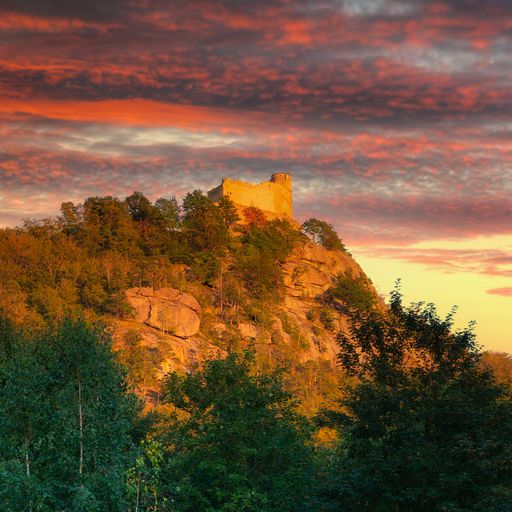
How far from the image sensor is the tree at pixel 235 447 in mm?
28492

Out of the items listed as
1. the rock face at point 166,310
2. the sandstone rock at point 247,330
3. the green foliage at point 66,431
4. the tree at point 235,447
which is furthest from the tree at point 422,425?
the sandstone rock at point 247,330

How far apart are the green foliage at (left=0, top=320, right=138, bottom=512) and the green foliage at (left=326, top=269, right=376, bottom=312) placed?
91731mm

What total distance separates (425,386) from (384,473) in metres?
3.59

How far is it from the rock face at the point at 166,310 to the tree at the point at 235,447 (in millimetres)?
52414

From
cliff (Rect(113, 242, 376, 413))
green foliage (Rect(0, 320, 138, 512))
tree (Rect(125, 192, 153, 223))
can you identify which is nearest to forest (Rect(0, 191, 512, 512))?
green foliage (Rect(0, 320, 138, 512))

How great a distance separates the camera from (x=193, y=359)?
274 feet

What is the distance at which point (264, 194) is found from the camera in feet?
416

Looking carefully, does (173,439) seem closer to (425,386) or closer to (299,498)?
(299,498)

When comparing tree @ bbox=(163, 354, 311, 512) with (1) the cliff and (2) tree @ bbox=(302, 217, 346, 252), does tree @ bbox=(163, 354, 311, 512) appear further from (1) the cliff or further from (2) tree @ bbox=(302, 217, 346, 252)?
(2) tree @ bbox=(302, 217, 346, 252)

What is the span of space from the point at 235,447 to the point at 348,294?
89689mm

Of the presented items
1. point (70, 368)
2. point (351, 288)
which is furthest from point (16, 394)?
point (351, 288)

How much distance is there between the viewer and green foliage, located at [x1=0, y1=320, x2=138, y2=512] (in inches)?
846

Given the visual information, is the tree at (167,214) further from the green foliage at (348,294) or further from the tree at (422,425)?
the tree at (422,425)

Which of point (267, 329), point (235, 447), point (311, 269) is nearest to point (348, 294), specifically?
point (311, 269)
